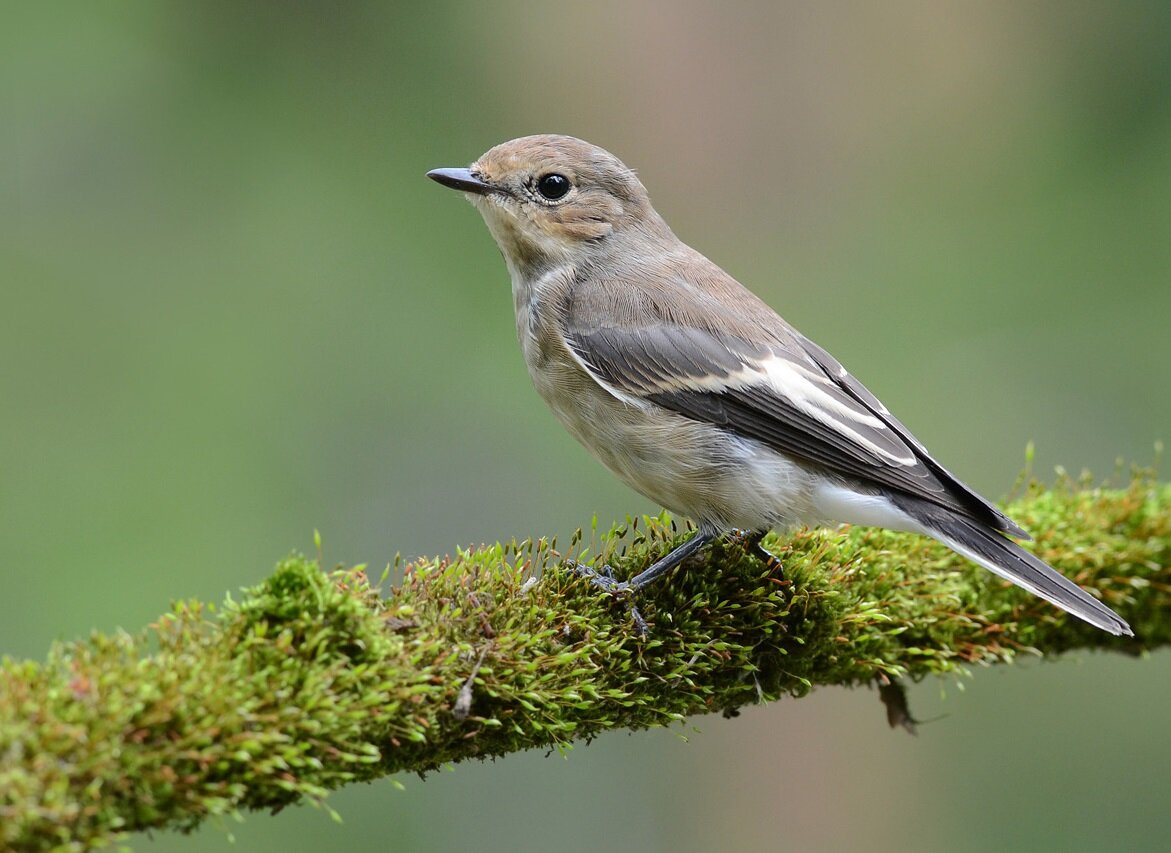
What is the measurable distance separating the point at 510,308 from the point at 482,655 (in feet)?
20.1

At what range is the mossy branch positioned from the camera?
242cm

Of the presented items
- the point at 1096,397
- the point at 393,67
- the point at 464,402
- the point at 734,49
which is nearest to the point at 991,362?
the point at 1096,397

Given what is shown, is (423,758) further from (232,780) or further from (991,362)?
(991,362)

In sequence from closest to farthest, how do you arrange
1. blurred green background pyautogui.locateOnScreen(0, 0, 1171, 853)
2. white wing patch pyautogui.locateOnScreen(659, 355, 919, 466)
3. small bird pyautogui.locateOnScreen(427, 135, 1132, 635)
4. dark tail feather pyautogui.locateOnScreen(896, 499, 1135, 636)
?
dark tail feather pyautogui.locateOnScreen(896, 499, 1135, 636) → small bird pyautogui.locateOnScreen(427, 135, 1132, 635) → white wing patch pyautogui.locateOnScreen(659, 355, 919, 466) → blurred green background pyautogui.locateOnScreen(0, 0, 1171, 853)

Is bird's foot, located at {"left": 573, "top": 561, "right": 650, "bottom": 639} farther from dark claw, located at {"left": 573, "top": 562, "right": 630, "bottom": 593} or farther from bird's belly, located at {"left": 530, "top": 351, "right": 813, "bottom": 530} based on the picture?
bird's belly, located at {"left": 530, "top": 351, "right": 813, "bottom": 530}

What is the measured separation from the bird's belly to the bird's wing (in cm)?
5

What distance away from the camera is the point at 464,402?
27.7 feet

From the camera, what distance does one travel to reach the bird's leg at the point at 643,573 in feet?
11.5

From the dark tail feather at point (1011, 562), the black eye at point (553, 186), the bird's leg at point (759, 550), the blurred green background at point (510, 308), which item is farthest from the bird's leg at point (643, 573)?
the blurred green background at point (510, 308)

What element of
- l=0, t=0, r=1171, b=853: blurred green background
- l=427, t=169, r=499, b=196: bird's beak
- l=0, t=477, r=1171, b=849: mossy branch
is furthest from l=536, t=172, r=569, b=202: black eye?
l=0, t=0, r=1171, b=853: blurred green background

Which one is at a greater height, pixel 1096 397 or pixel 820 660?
pixel 1096 397

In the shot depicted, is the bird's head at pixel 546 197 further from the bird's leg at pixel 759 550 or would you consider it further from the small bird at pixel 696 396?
the bird's leg at pixel 759 550

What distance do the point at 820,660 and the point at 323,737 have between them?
1760 millimetres

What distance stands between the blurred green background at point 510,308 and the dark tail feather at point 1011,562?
13.3 ft
